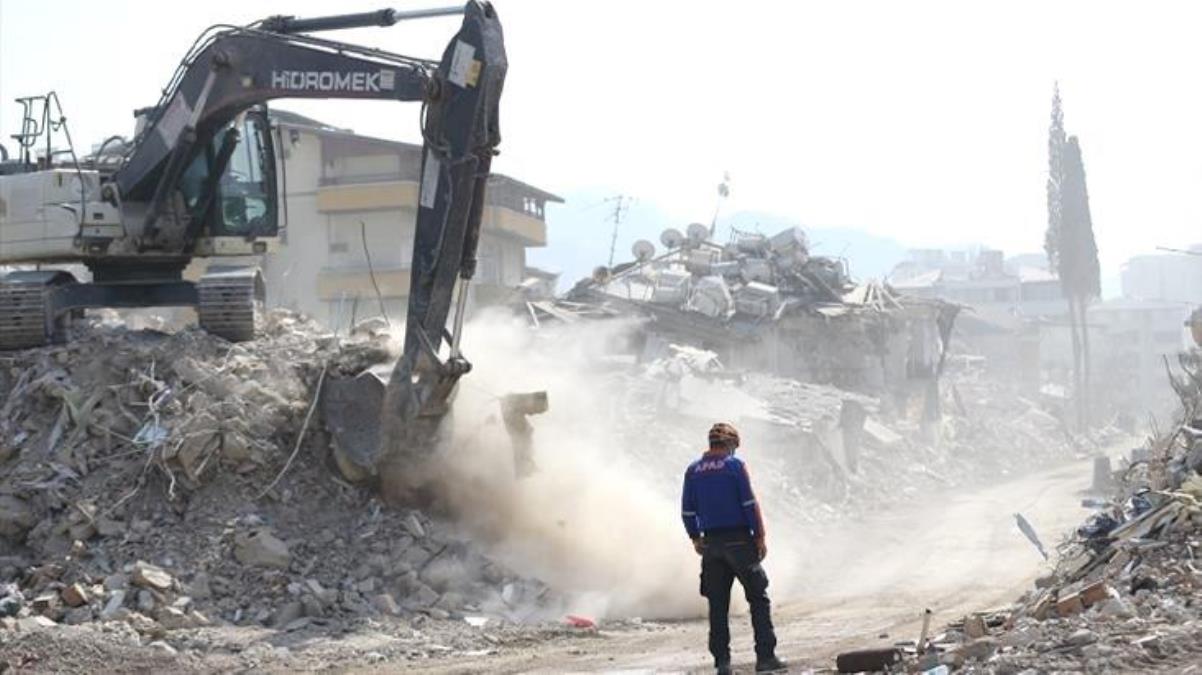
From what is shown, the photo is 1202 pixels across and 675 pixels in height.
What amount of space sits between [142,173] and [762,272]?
2771 cm

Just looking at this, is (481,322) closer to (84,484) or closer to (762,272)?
(84,484)

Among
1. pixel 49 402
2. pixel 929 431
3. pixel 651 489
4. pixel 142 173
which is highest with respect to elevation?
pixel 142 173

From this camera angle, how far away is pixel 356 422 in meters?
16.2

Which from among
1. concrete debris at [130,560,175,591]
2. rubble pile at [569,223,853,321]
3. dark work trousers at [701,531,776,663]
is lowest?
concrete debris at [130,560,175,591]

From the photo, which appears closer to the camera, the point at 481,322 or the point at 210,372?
the point at 210,372

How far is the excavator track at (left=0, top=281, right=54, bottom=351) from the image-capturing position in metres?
18.5

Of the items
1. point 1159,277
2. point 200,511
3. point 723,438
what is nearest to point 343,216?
point 200,511

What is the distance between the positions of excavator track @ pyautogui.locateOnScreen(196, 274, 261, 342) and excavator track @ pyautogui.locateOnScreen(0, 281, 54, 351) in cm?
174

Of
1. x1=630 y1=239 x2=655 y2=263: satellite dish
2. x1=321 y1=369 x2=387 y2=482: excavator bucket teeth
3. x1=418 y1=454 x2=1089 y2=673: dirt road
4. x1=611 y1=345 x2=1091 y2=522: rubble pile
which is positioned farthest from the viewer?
x1=630 y1=239 x2=655 y2=263: satellite dish

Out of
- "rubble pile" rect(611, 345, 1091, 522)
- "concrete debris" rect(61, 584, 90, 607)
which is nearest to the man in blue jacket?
"concrete debris" rect(61, 584, 90, 607)

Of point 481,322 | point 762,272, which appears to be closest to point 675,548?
point 481,322

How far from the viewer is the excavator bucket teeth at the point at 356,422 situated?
15961 mm

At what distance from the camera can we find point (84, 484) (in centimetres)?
1599

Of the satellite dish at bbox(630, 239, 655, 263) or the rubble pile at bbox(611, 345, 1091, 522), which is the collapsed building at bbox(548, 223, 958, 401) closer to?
the satellite dish at bbox(630, 239, 655, 263)
